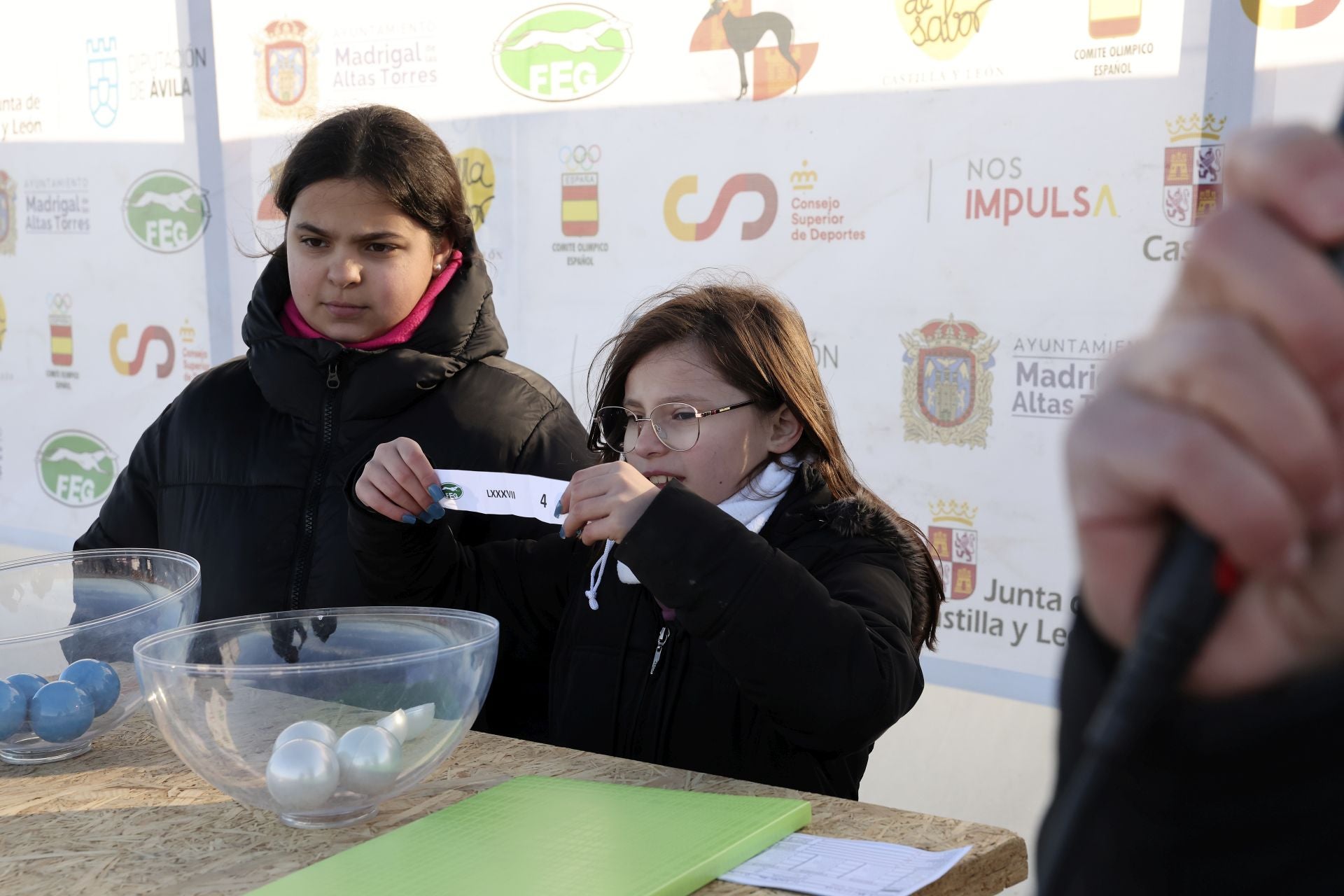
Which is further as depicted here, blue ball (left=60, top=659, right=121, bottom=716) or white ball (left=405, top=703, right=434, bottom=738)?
blue ball (left=60, top=659, right=121, bottom=716)

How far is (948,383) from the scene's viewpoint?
284 centimetres

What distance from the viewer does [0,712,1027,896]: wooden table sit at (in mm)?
1117

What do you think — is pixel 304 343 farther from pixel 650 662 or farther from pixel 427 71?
pixel 427 71

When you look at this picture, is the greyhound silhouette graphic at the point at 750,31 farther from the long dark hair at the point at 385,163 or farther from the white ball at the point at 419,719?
the white ball at the point at 419,719

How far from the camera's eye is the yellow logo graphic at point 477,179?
3.59m

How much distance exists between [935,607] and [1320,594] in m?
1.42

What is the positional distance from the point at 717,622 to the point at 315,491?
1.07m

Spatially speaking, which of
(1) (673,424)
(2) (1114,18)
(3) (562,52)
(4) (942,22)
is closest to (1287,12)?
(2) (1114,18)

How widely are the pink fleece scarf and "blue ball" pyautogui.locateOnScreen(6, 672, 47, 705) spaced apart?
38.6 inches

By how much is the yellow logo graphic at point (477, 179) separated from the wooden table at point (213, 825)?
237 cm

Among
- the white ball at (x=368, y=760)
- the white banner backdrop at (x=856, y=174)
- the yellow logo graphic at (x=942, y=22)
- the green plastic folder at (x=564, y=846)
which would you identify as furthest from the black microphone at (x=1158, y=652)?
the yellow logo graphic at (x=942, y=22)

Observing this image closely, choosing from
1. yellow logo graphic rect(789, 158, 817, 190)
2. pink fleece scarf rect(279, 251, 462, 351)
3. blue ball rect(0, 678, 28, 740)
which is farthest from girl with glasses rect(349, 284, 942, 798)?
yellow logo graphic rect(789, 158, 817, 190)

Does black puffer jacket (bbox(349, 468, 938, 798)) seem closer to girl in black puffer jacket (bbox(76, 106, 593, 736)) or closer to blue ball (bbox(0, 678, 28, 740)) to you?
girl in black puffer jacket (bbox(76, 106, 593, 736))

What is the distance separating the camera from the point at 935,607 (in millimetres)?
1861
